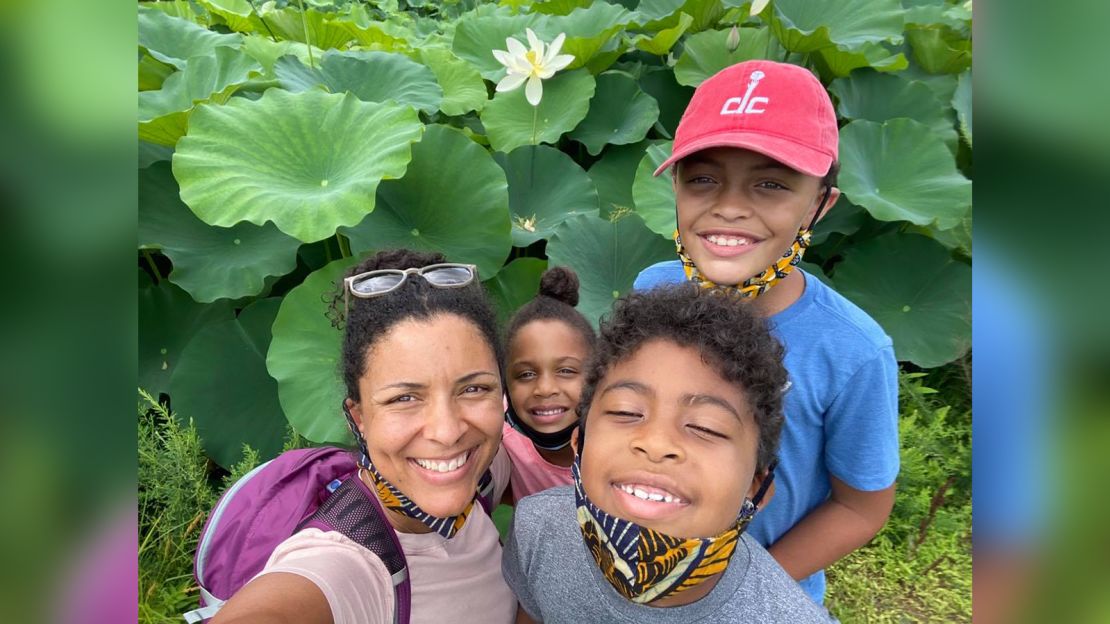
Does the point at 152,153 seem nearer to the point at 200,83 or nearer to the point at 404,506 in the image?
the point at 200,83

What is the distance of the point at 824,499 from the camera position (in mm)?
1554

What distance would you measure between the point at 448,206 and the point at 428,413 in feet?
5.66

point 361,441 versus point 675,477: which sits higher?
point 675,477

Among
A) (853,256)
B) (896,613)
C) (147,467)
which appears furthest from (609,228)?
(147,467)

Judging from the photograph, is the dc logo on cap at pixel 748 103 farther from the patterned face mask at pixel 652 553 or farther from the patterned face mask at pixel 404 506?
the patterned face mask at pixel 404 506

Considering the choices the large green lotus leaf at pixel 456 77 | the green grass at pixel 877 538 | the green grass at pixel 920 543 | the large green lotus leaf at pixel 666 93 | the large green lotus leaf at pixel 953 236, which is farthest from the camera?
the large green lotus leaf at pixel 666 93

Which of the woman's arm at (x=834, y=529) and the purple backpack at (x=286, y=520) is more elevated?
the purple backpack at (x=286, y=520)

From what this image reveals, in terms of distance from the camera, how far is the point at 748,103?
4.50 feet

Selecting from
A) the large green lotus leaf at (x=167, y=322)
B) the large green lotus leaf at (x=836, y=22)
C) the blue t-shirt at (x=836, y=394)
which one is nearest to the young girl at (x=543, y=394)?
the blue t-shirt at (x=836, y=394)

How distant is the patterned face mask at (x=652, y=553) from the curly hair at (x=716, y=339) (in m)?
0.16

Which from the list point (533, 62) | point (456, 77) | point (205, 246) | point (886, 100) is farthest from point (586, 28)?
point (205, 246)

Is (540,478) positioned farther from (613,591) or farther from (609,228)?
(609,228)

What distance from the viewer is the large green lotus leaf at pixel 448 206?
2.77 meters
